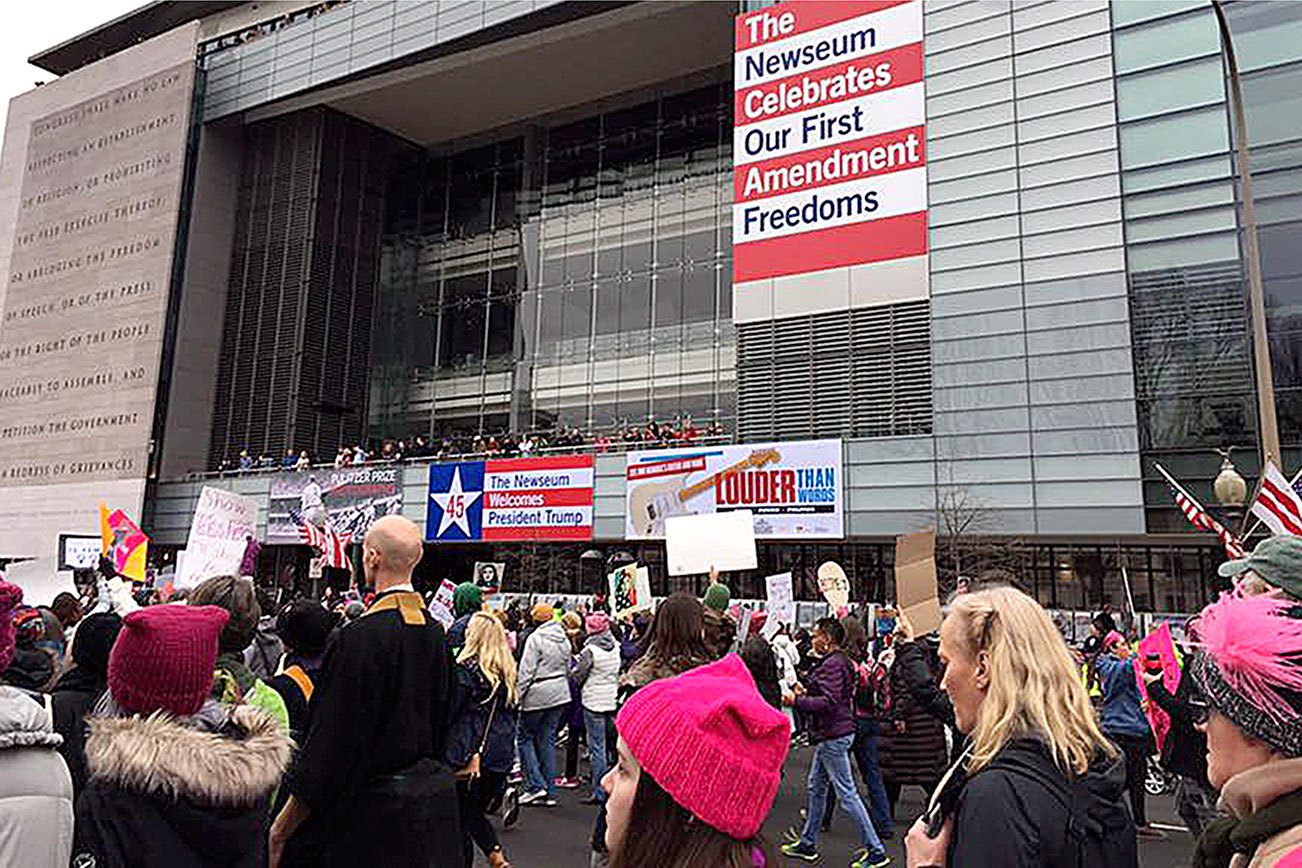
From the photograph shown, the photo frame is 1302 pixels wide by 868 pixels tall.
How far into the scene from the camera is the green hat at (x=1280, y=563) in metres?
2.11

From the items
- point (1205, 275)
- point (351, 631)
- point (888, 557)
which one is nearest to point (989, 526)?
point (888, 557)

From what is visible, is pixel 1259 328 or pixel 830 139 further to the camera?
pixel 830 139

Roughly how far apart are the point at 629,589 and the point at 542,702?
6.55 meters

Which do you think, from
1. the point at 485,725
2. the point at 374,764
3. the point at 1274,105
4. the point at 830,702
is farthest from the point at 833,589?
the point at 1274,105

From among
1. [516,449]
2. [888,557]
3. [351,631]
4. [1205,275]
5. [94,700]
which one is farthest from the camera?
[516,449]

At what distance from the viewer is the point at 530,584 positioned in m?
34.2

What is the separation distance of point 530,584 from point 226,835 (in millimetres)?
31567

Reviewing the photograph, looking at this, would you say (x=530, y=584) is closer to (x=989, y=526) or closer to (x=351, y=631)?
(x=989, y=526)

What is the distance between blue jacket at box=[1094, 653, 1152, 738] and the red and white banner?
2283 cm

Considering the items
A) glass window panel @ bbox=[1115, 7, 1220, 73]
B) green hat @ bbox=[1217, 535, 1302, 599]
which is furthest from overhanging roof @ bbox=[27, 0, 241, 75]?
green hat @ bbox=[1217, 535, 1302, 599]

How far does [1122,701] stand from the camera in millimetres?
9477

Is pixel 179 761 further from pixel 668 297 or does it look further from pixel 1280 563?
pixel 668 297

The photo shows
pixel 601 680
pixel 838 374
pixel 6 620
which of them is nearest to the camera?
pixel 6 620

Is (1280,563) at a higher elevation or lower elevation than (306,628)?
higher
